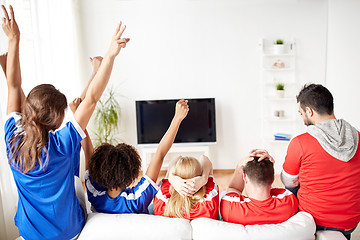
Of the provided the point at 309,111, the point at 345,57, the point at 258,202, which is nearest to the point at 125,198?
the point at 258,202

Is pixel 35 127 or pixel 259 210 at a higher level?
pixel 35 127

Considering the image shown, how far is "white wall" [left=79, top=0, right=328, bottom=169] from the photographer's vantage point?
4512 millimetres

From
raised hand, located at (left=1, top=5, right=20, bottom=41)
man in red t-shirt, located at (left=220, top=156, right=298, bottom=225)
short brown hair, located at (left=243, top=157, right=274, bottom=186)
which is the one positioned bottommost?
man in red t-shirt, located at (left=220, top=156, right=298, bottom=225)

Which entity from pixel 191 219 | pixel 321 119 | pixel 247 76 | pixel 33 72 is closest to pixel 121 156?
pixel 191 219

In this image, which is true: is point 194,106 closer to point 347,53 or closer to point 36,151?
point 347,53

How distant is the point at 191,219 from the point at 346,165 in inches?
33.9

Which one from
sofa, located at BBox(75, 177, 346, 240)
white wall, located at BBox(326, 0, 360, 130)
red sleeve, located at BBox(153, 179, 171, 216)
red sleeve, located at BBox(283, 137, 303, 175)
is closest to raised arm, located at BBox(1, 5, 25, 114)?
sofa, located at BBox(75, 177, 346, 240)

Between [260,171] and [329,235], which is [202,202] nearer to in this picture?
[260,171]

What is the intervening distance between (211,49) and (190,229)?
12.1 ft

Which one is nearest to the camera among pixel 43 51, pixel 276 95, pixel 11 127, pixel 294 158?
pixel 11 127

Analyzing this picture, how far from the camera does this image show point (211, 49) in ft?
15.3

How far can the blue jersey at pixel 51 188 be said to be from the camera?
132 cm

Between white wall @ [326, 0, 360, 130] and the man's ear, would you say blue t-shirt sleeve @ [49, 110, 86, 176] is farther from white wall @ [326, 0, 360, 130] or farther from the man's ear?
white wall @ [326, 0, 360, 130]

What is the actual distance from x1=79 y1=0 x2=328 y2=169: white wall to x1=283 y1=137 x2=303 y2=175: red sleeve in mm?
3096
